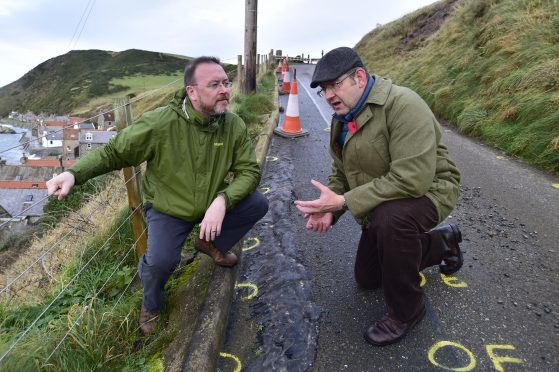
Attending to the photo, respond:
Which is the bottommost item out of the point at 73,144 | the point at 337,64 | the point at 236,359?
the point at 73,144

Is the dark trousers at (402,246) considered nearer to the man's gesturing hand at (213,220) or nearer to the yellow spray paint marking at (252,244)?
the man's gesturing hand at (213,220)

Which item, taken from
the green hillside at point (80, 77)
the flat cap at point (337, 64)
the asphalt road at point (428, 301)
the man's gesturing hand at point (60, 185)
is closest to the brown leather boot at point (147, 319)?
the asphalt road at point (428, 301)

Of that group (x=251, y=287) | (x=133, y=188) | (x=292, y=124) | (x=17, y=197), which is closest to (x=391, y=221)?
(x=251, y=287)

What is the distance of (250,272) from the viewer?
2943mm

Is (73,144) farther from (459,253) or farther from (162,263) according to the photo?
(459,253)

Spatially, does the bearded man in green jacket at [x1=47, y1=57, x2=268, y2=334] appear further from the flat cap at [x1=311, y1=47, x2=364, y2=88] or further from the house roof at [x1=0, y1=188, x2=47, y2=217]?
the house roof at [x1=0, y1=188, x2=47, y2=217]

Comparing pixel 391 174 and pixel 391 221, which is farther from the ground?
pixel 391 174

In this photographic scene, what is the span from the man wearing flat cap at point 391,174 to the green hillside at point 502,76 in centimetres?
397

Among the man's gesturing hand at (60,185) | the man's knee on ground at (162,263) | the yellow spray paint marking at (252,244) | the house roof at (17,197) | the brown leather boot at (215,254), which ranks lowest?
the house roof at (17,197)

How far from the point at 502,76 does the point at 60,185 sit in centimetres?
792

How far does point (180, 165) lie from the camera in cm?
240

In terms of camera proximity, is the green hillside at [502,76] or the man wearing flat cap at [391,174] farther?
the green hillside at [502,76]

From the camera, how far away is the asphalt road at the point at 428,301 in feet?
6.63

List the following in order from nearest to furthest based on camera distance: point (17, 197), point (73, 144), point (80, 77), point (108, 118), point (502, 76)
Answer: point (108, 118) → point (502, 76) → point (17, 197) → point (73, 144) → point (80, 77)
